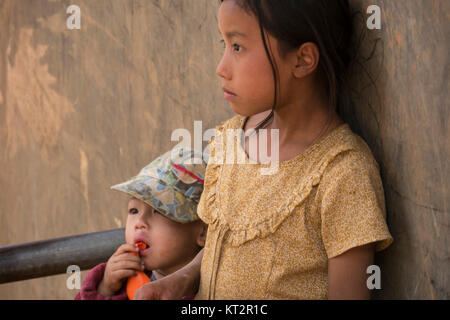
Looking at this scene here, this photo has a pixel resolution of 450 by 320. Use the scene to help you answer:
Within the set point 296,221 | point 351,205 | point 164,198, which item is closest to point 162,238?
point 164,198

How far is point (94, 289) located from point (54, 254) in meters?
0.18

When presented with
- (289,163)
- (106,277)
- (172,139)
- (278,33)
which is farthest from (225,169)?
(172,139)

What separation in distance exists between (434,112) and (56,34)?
2.91 metres

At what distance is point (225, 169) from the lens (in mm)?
1566

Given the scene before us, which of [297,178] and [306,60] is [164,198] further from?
[306,60]

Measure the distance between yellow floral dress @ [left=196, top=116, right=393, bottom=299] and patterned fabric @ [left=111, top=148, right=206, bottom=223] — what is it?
31 cm

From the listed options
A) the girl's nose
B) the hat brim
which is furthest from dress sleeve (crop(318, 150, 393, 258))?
the hat brim

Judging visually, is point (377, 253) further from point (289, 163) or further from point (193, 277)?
point (193, 277)

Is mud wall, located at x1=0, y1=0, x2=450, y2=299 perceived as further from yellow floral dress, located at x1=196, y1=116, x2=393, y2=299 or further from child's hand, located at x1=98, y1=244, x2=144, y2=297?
child's hand, located at x1=98, y1=244, x2=144, y2=297

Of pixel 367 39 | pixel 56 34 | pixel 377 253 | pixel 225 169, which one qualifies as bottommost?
pixel 377 253

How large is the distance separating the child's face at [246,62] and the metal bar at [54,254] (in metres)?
0.79

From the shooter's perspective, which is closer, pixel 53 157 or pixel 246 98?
pixel 246 98

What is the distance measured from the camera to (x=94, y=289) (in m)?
1.83

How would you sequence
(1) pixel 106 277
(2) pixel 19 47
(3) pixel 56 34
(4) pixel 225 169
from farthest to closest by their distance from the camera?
(2) pixel 19 47 < (3) pixel 56 34 < (1) pixel 106 277 < (4) pixel 225 169
